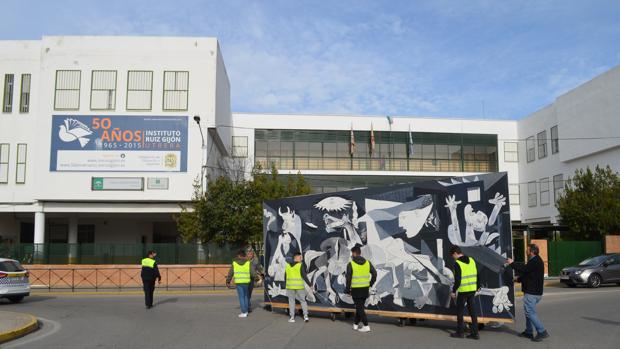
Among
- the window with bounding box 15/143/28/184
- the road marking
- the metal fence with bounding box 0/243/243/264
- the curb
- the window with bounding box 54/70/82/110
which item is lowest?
the road marking

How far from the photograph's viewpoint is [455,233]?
38.5 feet

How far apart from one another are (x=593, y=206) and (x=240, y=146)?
85.7 feet

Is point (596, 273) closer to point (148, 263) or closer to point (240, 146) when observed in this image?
point (148, 263)

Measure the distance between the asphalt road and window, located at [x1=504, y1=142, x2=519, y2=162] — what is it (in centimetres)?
3218

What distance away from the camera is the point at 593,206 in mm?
30391

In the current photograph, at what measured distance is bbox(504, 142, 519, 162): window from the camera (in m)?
47.7

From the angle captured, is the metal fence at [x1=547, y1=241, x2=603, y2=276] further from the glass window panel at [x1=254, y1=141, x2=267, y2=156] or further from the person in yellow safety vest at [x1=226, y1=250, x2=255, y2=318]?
the glass window panel at [x1=254, y1=141, x2=267, y2=156]

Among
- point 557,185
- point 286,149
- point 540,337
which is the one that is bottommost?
point 540,337

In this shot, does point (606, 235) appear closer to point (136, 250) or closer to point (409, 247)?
point (409, 247)

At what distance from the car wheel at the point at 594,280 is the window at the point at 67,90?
26715 millimetres

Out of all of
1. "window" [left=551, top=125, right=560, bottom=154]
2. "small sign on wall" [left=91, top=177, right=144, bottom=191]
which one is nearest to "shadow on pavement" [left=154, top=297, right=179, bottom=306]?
"small sign on wall" [left=91, top=177, right=144, bottom=191]

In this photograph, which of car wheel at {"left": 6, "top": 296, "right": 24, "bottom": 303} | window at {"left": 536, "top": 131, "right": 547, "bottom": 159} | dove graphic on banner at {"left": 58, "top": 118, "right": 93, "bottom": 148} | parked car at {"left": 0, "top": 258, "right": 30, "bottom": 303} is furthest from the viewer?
window at {"left": 536, "top": 131, "right": 547, "bottom": 159}

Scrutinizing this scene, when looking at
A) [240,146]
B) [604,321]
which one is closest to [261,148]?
[240,146]

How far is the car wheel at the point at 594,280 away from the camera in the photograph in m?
23.1
